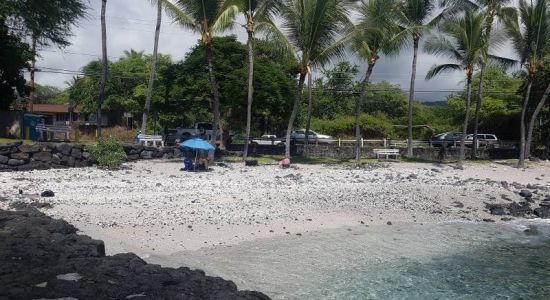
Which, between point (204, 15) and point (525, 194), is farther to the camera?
point (204, 15)

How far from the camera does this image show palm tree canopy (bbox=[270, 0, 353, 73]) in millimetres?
24312

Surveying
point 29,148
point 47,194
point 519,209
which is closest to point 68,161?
point 29,148

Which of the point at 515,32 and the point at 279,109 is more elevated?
the point at 515,32

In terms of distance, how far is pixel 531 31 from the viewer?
92.0 ft

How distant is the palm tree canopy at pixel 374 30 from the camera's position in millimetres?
25500

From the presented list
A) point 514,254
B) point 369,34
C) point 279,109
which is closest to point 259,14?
point 369,34

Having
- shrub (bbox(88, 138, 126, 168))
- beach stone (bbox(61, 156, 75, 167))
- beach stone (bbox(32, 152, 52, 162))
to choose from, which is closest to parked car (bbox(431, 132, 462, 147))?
shrub (bbox(88, 138, 126, 168))

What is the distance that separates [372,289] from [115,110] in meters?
45.8

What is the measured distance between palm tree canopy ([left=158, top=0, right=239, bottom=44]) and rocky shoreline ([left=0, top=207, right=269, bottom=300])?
50.9 feet

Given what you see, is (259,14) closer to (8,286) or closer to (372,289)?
(372,289)

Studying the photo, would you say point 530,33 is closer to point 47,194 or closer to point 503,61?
Result: point 503,61

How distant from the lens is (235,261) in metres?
10.1

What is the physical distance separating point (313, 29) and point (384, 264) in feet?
52.3

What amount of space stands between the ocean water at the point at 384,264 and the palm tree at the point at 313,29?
12.8 meters
